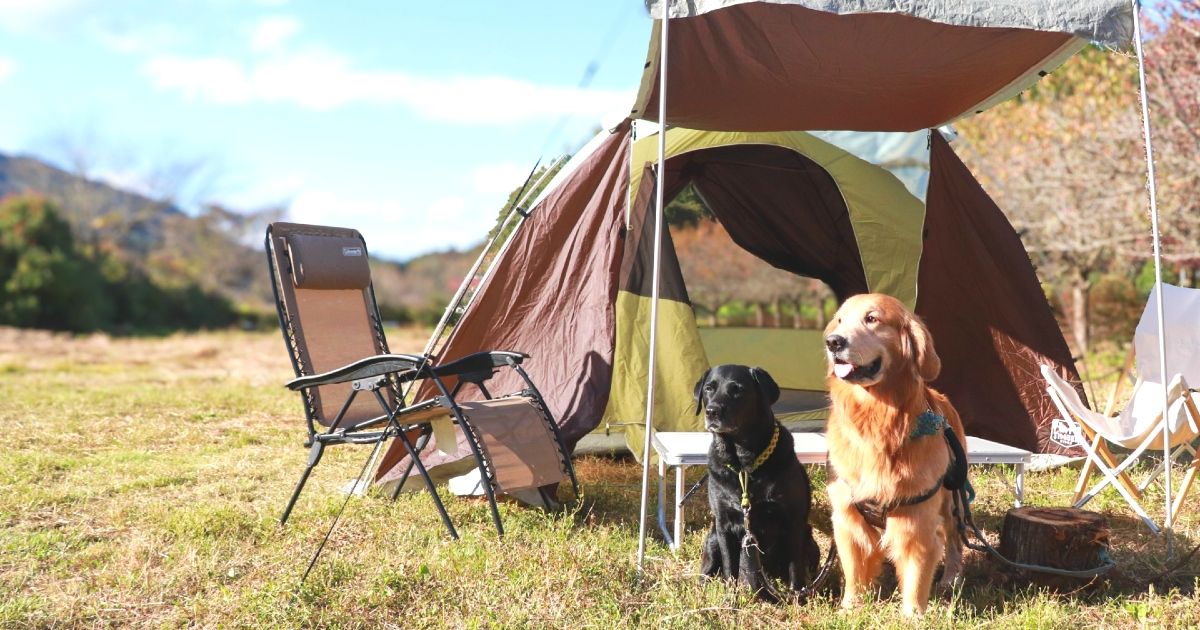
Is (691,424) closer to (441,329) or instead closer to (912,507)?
(441,329)

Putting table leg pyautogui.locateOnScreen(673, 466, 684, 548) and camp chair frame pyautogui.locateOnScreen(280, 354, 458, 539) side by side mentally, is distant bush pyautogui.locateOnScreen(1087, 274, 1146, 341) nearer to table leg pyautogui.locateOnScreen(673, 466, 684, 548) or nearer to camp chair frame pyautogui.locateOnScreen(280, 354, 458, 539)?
table leg pyautogui.locateOnScreen(673, 466, 684, 548)

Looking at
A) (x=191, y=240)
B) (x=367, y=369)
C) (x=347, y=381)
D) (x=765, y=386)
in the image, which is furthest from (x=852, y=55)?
(x=191, y=240)

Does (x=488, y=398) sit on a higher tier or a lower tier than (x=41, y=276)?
lower

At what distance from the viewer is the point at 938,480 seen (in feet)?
10.0

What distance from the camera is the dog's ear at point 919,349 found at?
2.96 m

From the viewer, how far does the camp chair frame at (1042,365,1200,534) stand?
Answer: 12.3ft

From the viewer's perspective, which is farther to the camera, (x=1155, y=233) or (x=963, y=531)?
(x=1155, y=233)

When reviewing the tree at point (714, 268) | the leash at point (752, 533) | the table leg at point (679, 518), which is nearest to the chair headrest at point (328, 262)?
the table leg at point (679, 518)

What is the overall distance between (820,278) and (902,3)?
3534mm

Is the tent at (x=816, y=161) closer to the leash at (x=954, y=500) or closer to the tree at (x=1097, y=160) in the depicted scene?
the leash at (x=954, y=500)

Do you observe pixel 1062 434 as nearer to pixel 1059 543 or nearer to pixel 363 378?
pixel 1059 543

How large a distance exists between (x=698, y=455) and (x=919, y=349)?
105 cm

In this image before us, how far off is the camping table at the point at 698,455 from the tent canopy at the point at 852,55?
130cm

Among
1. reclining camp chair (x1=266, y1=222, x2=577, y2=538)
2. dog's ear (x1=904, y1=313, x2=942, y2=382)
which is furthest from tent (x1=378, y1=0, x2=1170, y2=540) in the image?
dog's ear (x1=904, y1=313, x2=942, y2=382)
